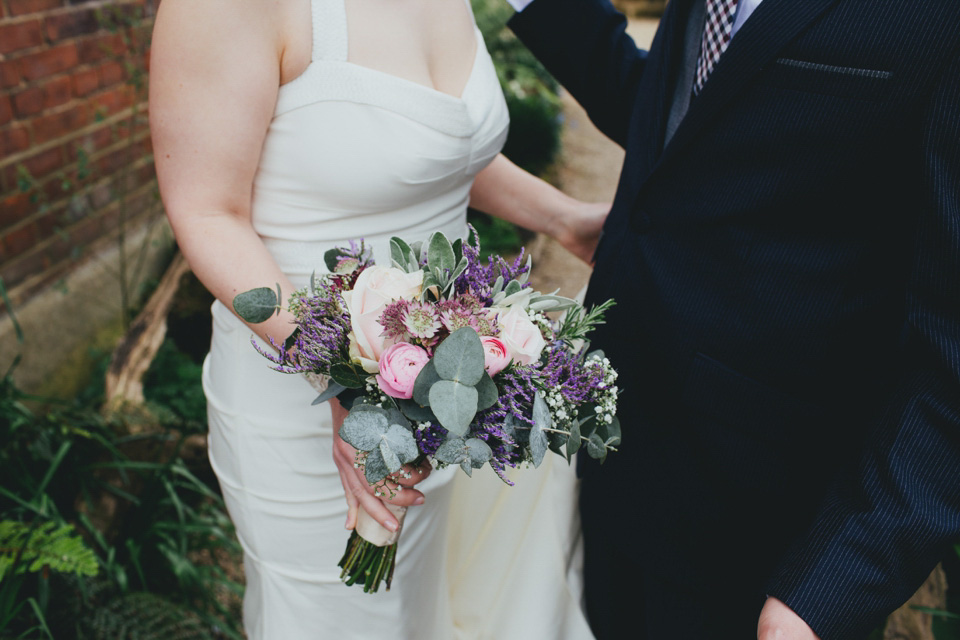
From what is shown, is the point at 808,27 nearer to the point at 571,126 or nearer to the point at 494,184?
the point at 494,184

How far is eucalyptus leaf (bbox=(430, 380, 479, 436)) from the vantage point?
3.10ft

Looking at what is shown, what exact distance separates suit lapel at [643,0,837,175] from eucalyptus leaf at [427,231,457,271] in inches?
22.7

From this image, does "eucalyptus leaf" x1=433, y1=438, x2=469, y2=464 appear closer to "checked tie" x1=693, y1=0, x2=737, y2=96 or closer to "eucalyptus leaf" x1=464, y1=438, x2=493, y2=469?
"eucalyptus leaf" x1=464, y1=438, x2=493, y2=469

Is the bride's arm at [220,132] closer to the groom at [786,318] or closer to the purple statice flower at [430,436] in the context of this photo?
the purple statice flower at [430,436]

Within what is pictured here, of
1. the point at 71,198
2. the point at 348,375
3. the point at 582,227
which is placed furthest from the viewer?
the point at 71,198

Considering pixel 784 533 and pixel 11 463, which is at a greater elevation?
pixel 784 533

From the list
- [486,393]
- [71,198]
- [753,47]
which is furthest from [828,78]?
[71,198]

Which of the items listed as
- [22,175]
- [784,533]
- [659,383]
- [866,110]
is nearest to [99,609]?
[22,175]

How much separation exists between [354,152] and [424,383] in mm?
622

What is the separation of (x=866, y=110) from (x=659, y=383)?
0.65 meters

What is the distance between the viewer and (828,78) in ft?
3.92

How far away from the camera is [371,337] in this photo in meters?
1.04

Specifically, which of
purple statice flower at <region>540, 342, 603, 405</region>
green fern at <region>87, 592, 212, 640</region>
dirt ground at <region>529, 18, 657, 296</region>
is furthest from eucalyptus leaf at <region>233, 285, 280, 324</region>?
dirt ground at <region>529, 18, 657, 296</region>

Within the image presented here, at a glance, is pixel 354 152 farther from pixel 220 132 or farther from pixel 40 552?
pixel 40 552
